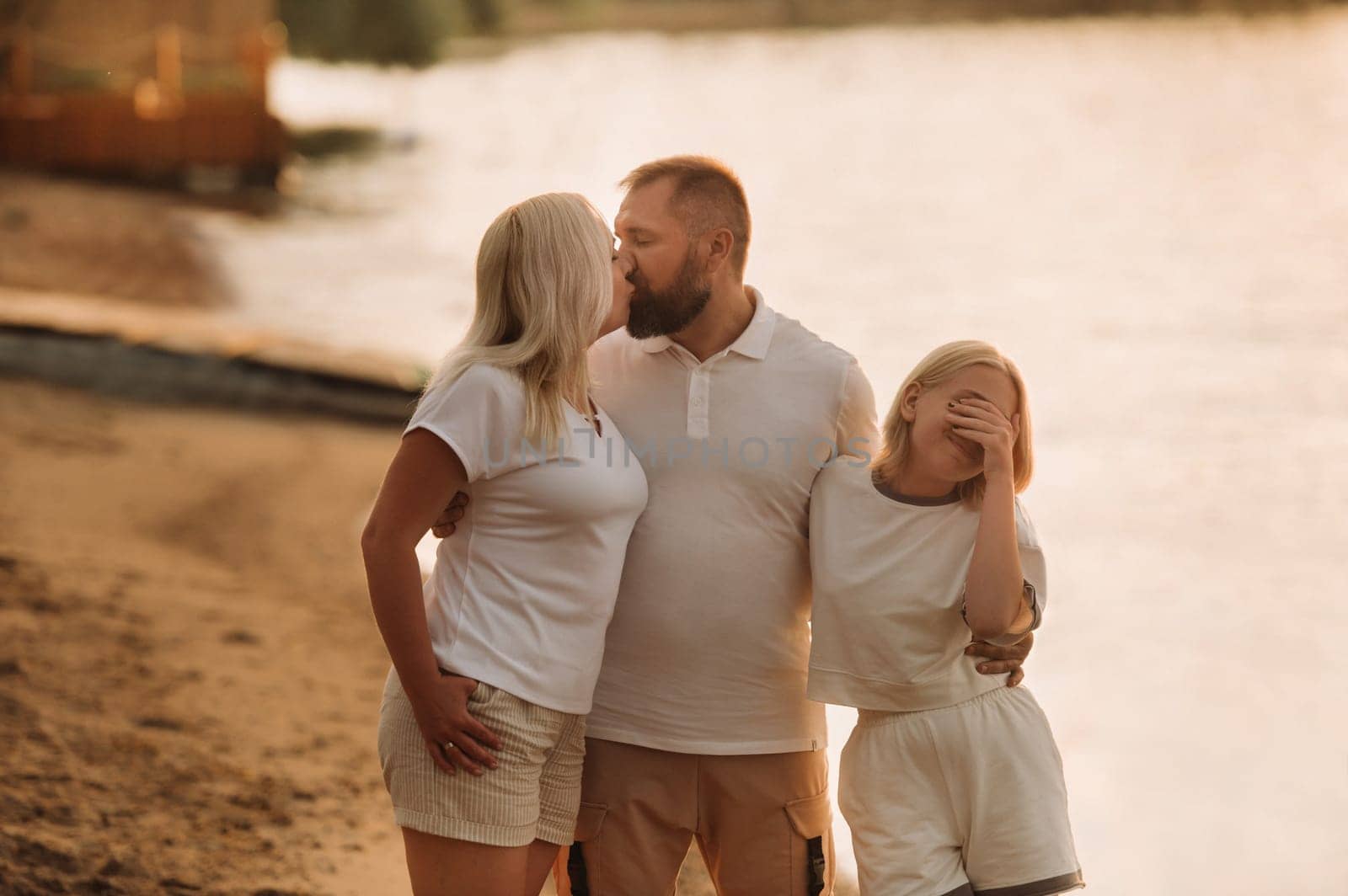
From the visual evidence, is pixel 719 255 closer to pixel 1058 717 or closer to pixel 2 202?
pixel 1058 717

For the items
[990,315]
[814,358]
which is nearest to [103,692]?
[814,358]

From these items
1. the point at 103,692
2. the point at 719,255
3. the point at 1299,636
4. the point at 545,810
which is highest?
the point at 719,255

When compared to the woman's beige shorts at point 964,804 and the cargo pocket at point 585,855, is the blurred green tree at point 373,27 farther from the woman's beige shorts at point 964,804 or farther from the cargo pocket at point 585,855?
the woman's beige shorts at point 964,804

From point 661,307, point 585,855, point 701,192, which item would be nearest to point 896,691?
point 585,855

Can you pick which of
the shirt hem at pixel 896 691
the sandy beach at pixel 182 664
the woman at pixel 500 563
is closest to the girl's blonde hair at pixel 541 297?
the woman at pixel 500 563

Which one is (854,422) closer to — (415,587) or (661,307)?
(661,307)

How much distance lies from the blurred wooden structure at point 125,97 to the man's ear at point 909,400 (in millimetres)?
19528

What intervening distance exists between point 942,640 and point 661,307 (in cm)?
89

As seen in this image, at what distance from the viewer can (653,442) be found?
2.99 meters

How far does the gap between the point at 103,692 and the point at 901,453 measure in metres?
3.44

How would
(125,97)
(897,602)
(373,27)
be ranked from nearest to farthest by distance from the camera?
1. (897,602)
2. (125,97)
3. (373,27)

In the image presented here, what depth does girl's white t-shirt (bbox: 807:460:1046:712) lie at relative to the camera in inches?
A: 107

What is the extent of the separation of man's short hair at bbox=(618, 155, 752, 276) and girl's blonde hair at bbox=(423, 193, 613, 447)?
17.2 inches

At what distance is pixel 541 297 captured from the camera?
2.58m
